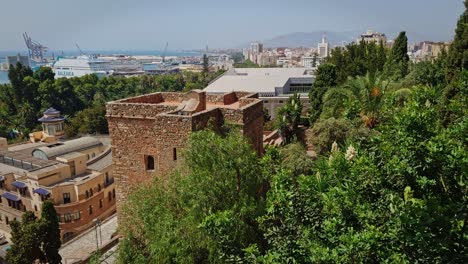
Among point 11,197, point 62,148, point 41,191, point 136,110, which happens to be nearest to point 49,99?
point 62,148

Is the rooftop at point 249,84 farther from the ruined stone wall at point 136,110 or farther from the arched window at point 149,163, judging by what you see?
the arched window at point 149,163

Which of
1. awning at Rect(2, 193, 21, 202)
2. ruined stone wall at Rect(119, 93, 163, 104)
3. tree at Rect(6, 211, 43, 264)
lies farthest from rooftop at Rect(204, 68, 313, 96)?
ruined stone wall at Rect(119, 93, 163, 104)

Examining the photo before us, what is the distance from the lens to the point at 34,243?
21.5 meters

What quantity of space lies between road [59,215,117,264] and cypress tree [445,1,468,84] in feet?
62.8

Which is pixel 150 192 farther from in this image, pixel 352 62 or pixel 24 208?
pixel 24 208

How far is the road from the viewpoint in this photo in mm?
21500

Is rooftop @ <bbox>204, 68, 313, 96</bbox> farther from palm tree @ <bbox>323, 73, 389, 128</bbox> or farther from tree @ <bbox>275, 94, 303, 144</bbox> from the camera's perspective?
palm tree @ <bbox>323, 73, 389, 128</bbox>

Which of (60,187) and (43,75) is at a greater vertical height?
(43,75)

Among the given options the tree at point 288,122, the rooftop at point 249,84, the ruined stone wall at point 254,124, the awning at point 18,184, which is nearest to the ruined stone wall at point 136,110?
the ruined stone wall at point 254,124

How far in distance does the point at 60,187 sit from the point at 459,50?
3080 centimetres

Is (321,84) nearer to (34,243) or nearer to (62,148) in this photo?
(34,243)

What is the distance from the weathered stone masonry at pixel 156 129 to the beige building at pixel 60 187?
74.4ft

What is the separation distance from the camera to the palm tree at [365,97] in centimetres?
1623

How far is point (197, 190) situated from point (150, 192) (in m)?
1.72
